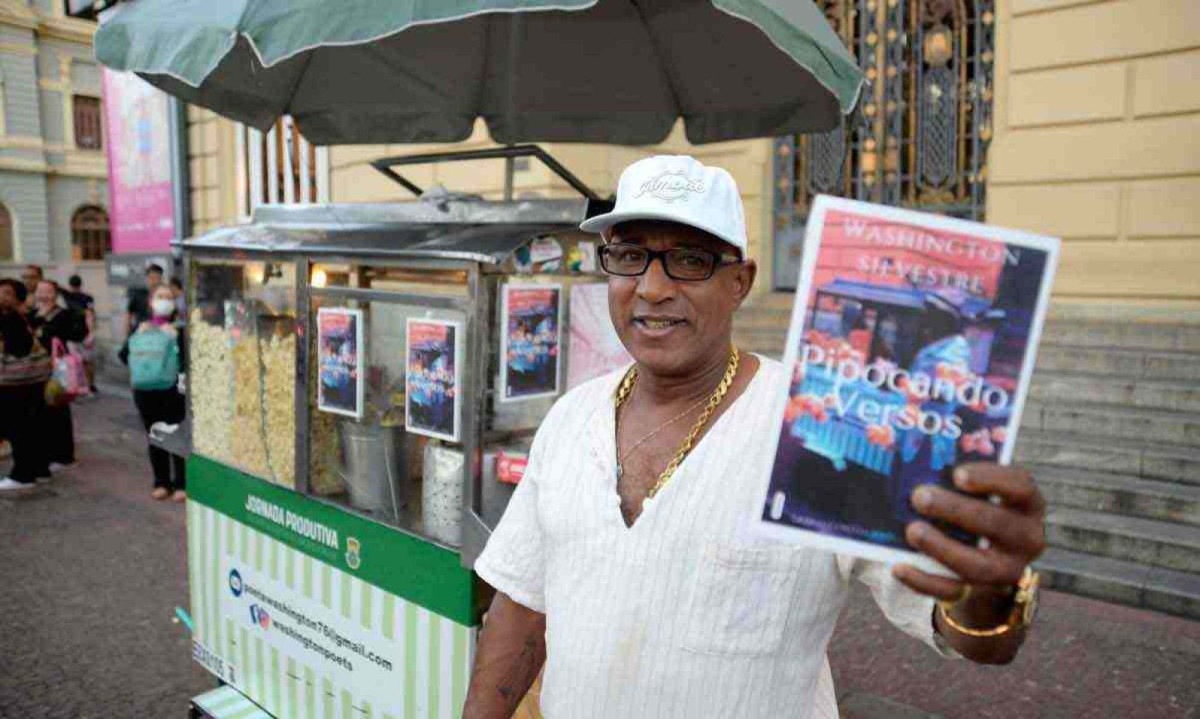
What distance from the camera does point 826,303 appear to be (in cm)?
111

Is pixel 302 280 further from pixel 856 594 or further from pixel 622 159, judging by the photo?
pixel 622 159

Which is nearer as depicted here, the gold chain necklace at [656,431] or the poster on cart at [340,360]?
the gold chain necklace at [656,431]

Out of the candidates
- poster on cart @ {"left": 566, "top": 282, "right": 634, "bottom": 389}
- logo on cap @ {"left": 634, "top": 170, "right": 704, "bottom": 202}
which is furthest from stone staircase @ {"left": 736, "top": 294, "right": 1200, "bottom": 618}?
logo on cap @ {"left": 634, "top": 170, "right": 704, "bottom": 202}

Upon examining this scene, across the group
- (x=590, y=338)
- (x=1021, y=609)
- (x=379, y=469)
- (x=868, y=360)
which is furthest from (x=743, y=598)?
(x=379, y=469)

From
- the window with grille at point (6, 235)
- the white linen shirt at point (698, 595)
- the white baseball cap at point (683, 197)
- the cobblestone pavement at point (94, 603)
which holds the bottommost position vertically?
the cobblestone pavement at point (94, 603)

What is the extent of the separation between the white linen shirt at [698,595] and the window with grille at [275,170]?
11.1 metres

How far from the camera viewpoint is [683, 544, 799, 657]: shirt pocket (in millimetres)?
1448

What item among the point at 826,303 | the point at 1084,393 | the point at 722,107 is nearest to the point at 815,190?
the point at 1084,393

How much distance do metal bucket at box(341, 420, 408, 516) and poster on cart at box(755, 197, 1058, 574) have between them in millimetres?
2235

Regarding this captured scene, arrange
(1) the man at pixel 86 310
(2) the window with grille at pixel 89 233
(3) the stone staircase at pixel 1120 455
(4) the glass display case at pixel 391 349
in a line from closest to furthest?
1. (4) the glass display case at pixel 391 349
2. (3) the stone staircase at pixel 1120 455
3. (1) the man at pixel 86 310
4. (2) the window with grille at pixel 89 233

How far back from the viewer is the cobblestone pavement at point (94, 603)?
4141 mm

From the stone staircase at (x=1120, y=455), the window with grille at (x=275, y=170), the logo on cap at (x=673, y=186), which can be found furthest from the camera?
the window with grille at (x=275, y=170)

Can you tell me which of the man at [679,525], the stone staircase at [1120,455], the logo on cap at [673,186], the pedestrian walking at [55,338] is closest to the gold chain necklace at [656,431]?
the man at [679,525]

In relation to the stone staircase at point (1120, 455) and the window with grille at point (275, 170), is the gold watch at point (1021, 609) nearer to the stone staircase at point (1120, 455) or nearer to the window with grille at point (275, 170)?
the stone staircase at point (1120, 455)
